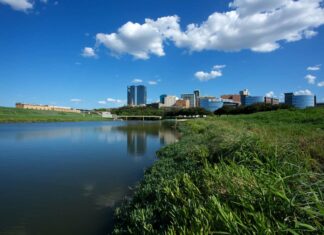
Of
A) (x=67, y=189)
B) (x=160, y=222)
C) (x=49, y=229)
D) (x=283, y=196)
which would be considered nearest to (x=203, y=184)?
(x=160, y=222)

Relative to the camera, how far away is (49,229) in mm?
5664

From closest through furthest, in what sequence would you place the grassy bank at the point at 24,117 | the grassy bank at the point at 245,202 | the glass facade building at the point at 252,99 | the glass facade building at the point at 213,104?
the grassy bank at the point at 245,202 → the grassy bank at the point at 24,117 → the glass facade building at the point at 252,99 → the glass facade building at the point at 213,104

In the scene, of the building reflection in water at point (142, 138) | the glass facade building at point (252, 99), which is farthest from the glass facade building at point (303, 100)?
the building reflection in water at point (142, 138)

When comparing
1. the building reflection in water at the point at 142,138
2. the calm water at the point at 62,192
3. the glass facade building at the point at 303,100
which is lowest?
the building reflection in water at the point at 142,138

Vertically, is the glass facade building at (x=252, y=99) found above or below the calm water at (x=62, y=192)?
above

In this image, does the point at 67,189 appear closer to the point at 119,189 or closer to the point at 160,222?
the point at 119,189

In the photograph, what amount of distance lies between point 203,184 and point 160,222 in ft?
3.80

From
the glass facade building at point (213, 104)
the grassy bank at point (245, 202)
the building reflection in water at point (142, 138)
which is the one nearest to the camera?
the grassy bank at point (245, 202)

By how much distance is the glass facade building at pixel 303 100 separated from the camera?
11562 centimetres

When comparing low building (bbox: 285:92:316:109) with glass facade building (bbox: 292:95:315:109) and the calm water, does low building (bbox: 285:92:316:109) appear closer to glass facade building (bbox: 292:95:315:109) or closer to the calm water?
glass facade building (bbox: 292:95:315:109)

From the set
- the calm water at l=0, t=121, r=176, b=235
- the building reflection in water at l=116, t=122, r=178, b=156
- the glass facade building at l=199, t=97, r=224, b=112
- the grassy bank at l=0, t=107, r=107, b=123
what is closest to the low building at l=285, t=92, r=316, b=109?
the glass facade building at l=199, t=97, r=224, b=112

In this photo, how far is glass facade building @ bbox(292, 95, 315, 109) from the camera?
379ft

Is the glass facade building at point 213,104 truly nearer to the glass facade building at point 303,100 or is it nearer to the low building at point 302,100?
the low building at point 302,100

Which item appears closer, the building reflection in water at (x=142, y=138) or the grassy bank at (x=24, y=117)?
the building reflection in water at (x=142, y=138)
